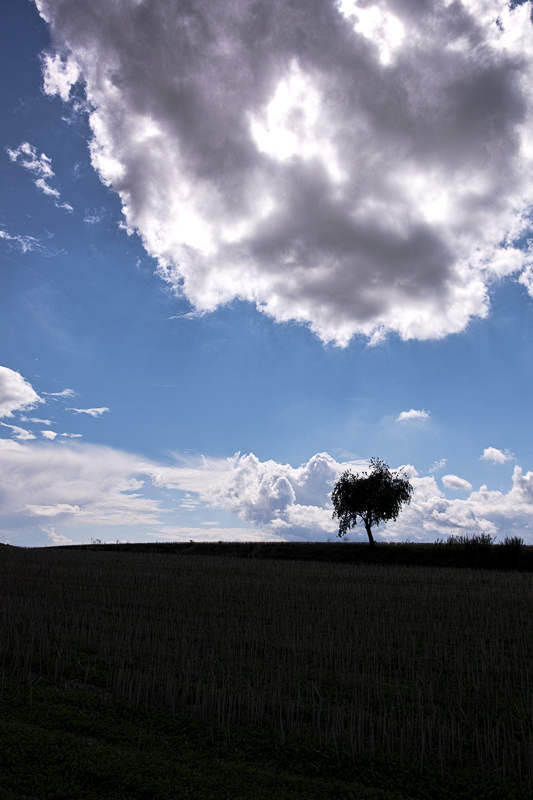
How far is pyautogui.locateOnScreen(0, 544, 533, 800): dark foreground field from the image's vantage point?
5.86 metres

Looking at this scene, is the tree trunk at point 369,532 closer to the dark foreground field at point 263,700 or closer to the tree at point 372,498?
the tree at point 372,498

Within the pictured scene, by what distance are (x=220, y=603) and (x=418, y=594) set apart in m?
8.36

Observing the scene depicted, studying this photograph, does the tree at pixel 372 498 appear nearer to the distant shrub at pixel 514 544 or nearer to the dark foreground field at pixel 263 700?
the distant shrub at pixel 514 544

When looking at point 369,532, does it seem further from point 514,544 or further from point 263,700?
point 263,700

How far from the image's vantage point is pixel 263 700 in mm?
7871

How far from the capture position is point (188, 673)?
9.01m

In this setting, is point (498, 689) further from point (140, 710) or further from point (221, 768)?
point (140, 710)

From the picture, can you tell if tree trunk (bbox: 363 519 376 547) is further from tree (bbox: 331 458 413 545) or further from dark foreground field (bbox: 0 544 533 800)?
dark foreground field (bbox: 0 544 533 800)

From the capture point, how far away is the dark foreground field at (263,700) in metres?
5.86

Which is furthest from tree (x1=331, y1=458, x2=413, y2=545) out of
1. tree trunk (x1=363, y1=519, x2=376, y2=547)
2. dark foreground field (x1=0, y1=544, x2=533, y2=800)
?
dark foreground field (x1=0, y1=544, x2=533, y2=800)

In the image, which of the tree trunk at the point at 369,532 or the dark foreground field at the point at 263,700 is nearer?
the dark foreground field at the point at 263,700

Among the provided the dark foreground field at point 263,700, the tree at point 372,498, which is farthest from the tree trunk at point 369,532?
the dark foreground field at point 263,700

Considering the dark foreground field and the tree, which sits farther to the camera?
the tree

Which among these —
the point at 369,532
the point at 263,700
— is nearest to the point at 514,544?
the point at 369,532
